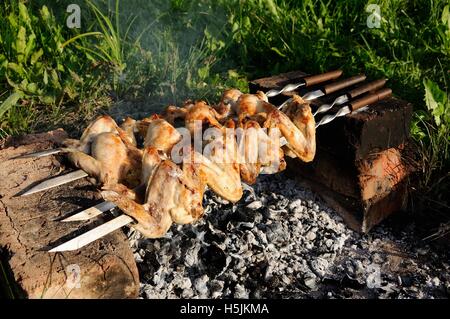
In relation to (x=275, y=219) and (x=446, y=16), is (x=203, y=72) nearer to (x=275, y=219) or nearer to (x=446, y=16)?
(x=275, y=219)

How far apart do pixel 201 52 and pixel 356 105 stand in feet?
6.88

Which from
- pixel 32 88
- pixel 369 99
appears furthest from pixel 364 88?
pixel 32 88

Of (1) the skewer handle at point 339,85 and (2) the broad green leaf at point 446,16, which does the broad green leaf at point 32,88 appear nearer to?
(1) the skewer handle at point 339,85

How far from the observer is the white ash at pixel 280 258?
3.18 metres

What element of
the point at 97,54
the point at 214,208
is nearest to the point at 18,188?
the point at 214,208

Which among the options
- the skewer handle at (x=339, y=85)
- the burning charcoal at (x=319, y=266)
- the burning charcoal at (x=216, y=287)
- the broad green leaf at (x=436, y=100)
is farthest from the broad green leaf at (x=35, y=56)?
the broad green leaf at (x=436, y=100)

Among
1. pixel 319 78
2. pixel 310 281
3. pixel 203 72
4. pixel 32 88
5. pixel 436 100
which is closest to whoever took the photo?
pixel 310 281

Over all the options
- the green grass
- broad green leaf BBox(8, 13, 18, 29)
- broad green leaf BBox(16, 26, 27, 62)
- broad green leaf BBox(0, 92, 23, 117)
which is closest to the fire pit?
the green grass

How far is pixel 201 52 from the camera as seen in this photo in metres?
5.02

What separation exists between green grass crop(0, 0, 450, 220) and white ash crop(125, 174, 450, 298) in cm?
72

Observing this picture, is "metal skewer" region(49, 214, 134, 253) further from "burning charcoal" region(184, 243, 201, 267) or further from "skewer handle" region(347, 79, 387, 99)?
"skewer handle" region(347, 79, 387, 99)

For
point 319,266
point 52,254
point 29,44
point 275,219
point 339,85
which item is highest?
point 29,44

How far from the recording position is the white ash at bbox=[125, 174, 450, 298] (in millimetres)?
3184

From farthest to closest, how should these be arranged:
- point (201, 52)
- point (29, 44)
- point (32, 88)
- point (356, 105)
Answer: point (201, 52) → point (29, 44) → point (32, 88) → point (356, 105)
